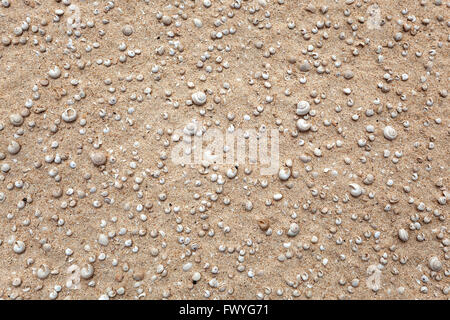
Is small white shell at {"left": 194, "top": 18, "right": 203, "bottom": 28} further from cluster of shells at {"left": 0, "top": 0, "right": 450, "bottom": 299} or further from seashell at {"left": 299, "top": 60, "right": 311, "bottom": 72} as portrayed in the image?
seashell at {"left": 299, "top": 60, "right": 311, "bottom": 72}

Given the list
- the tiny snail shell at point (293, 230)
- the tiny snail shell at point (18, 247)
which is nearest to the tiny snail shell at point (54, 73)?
the tiny snail shell at point (18, 247)

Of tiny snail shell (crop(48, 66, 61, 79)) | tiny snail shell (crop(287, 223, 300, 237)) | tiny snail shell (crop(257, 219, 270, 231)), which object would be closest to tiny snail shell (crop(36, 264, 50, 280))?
tiny snail shell (crop(48, 66, 61, 79))

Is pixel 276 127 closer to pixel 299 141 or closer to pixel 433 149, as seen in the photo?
pixel 299 141

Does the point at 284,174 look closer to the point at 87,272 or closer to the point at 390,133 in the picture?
the point at 390,133

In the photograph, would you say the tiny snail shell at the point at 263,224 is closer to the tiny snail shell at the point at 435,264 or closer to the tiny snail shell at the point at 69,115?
the tiny snail shell at the point at 435,264

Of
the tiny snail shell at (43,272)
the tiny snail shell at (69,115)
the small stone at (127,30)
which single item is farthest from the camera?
the small stone at (127,30)
